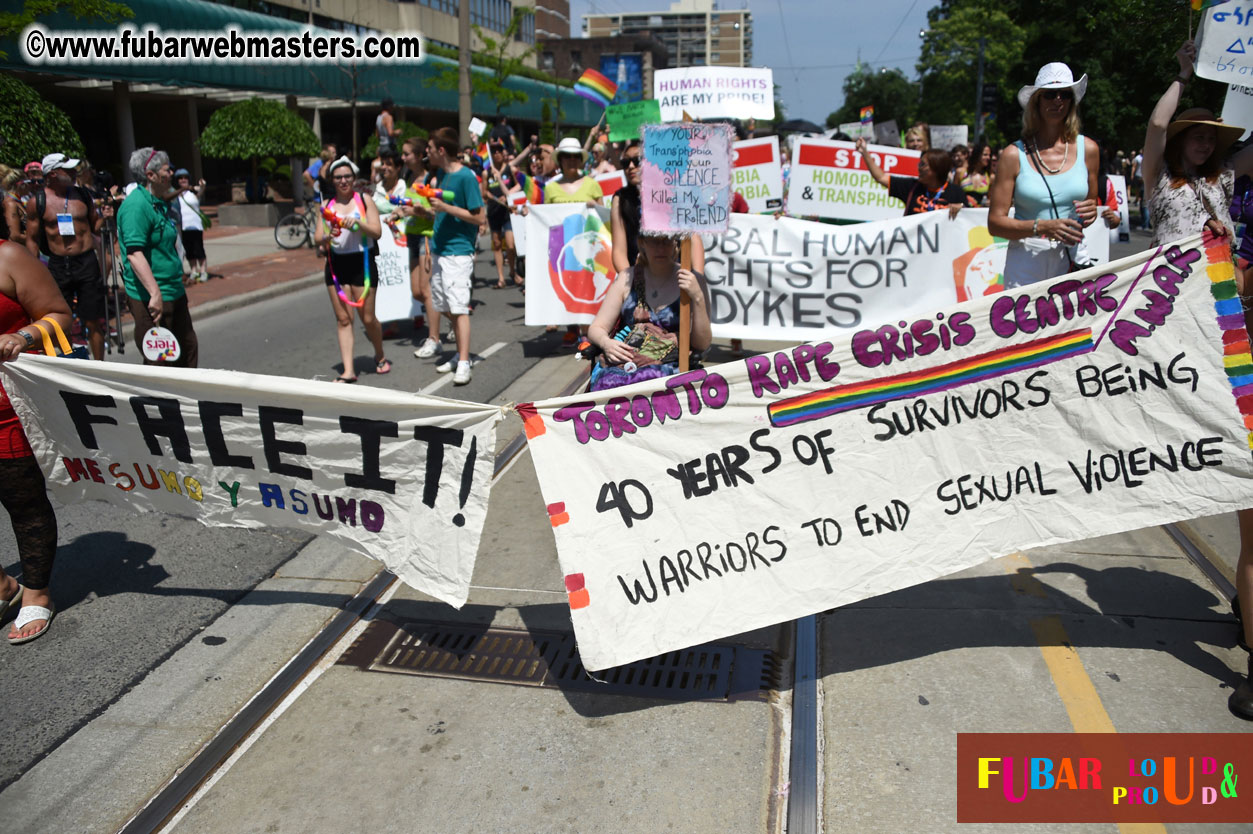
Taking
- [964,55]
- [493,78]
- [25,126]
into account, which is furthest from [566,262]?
[964,55]

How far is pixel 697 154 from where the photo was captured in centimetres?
407

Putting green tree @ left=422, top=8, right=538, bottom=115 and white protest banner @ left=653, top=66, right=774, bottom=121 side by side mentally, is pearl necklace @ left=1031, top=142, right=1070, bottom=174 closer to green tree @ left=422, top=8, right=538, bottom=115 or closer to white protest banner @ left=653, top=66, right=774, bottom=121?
white protest banner @ left=653, top=66, right=774, bottom=121

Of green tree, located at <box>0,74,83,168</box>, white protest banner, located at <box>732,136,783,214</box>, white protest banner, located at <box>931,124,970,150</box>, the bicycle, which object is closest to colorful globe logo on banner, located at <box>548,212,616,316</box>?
white protest banner, located at <box>732,136,783,214</box>

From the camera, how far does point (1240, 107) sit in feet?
14.1

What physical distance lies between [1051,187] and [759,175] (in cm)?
742

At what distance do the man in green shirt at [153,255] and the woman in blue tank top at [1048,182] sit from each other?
5.18 metres

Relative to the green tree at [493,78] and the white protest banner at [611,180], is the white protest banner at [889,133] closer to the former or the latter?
the white protest banner at [611,180]

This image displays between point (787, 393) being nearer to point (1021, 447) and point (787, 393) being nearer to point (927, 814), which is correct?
point (1021, 447)

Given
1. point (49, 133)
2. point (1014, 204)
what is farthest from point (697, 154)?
point (49, 133)

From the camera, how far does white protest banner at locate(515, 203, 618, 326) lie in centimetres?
892

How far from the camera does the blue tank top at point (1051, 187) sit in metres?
4.41

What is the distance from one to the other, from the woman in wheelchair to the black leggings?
237cm

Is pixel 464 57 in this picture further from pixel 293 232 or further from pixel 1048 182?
pixel 1048 182

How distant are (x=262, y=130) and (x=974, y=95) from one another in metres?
40.3
